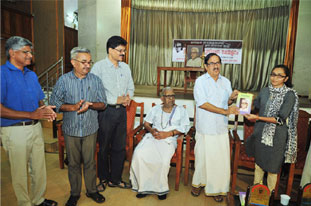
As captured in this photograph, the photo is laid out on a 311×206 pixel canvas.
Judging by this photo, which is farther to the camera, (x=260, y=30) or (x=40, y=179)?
(x=260, y=30)

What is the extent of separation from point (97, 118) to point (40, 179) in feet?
2.60

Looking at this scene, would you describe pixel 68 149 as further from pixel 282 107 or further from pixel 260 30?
pixel 260 30

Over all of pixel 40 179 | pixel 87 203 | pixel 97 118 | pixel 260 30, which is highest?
pixel 260 30

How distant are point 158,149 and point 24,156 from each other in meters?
1.40

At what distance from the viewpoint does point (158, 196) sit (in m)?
2.54

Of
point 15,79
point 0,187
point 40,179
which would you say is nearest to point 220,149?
point 40,179

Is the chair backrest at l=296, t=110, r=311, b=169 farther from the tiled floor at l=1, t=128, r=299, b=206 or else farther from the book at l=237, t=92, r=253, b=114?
the book at l=237, t=92, r=253, b=114

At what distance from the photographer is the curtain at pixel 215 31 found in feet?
22.7

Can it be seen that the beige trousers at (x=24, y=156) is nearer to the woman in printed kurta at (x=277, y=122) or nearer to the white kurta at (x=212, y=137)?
the white kurta at (x=212, y=137)

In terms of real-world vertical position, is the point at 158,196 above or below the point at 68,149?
below

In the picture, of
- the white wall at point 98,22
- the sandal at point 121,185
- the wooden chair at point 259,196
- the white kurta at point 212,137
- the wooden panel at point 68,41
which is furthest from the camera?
the wooden panel at point 68,41

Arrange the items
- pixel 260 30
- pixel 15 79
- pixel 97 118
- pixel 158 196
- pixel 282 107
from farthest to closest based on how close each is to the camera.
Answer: pixel 260 30 → pixel 158 196 → pixel 97 118 → pixel 282 107 → pixel 15 79

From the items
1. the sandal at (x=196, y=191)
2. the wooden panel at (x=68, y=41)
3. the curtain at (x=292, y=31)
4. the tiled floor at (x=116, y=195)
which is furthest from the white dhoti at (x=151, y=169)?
the wooden panel at (x=68, y=41)

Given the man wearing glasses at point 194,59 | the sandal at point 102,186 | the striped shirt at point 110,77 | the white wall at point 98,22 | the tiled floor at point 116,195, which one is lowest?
the tiled floor at point 116,195
